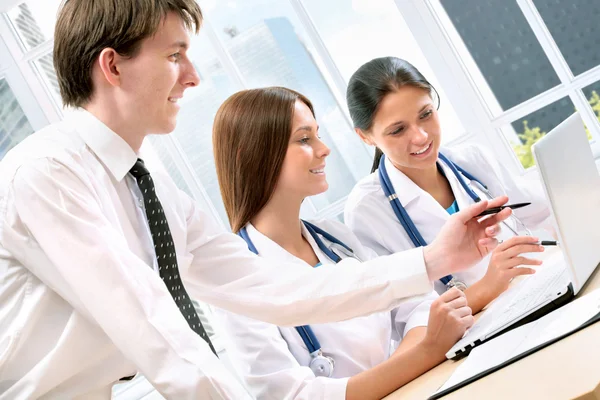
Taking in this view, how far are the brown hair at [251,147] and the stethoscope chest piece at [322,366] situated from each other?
1.74ft

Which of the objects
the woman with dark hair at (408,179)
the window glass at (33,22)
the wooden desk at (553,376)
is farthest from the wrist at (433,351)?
the window glass at (33,22)

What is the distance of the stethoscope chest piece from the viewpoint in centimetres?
174

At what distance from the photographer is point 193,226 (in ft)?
5.55

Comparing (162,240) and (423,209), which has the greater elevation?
(162,240)

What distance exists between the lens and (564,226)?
1184 mm

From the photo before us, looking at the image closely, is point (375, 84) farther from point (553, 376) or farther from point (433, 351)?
point (553, 376)

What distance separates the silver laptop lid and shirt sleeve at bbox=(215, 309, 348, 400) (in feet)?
2.00

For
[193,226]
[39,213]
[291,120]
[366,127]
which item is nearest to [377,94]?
[366,127]

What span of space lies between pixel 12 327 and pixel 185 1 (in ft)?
2.62

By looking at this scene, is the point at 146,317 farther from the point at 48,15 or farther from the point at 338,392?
the point at 48,15

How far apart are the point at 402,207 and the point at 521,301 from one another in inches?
36.2

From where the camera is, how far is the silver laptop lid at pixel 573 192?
1.15 meters

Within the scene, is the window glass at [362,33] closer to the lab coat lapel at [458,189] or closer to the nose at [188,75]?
the lab coat lapel at [458,189]

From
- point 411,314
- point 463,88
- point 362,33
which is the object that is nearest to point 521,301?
point 411,314
